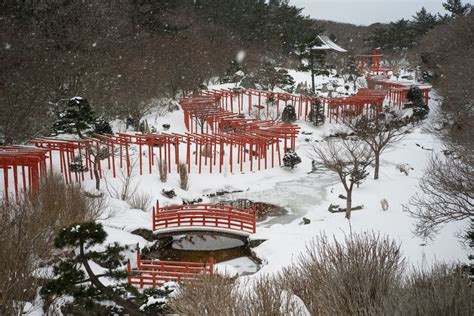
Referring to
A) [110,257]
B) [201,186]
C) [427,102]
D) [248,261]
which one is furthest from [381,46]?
[110,257]

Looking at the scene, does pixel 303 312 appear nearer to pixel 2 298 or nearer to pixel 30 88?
pixel 2 298

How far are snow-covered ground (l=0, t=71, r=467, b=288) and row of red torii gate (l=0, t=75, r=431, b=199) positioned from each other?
1.01 meters

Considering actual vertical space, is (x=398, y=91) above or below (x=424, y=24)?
below

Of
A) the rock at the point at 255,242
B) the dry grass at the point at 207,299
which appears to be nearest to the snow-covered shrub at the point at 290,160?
the rock at the point at 255,242

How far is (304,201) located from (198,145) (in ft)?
31.6

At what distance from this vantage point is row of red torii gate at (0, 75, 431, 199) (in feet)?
69.5

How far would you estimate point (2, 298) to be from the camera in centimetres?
919

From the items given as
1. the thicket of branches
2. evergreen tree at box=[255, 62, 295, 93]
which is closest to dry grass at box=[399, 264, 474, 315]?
the thicket of branches

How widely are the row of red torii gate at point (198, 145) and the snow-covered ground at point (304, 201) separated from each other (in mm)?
1011

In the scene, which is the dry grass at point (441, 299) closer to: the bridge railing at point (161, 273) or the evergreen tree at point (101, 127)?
the bridge railing at point (161, 273)

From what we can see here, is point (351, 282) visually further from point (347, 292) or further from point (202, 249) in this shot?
point (202, 249)

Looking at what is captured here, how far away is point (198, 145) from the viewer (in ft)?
104

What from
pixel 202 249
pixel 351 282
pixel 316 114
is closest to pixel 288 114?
pixel 316 114

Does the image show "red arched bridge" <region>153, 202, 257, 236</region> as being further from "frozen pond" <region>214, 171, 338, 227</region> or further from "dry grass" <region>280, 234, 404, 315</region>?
"dry grass" <region>280, 234, 404, 315</region>
